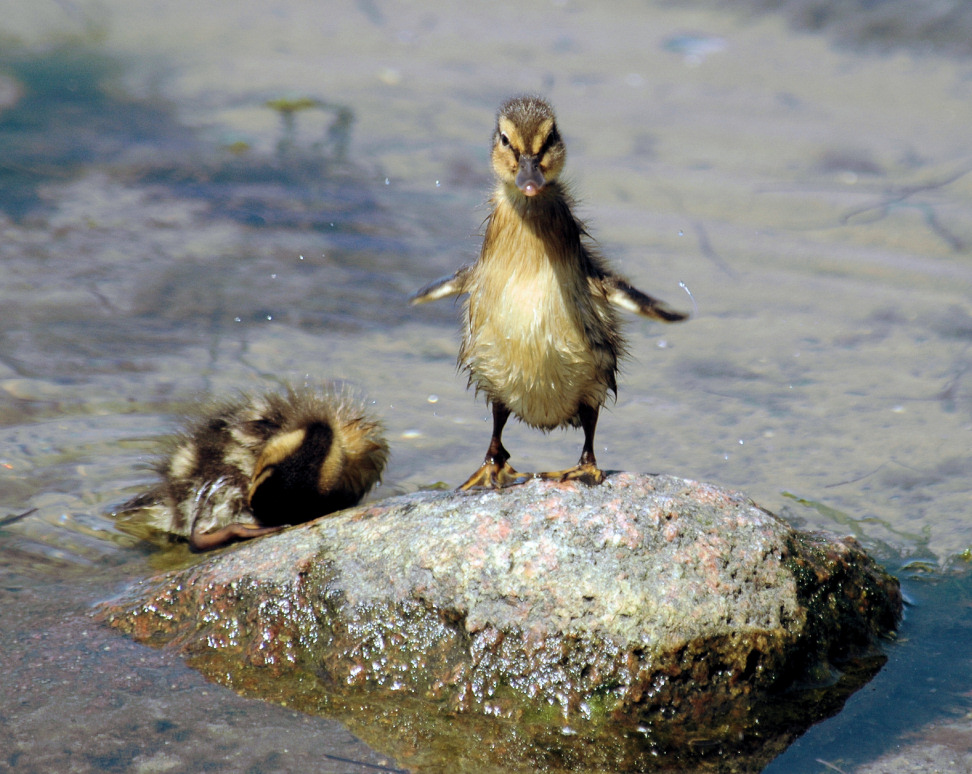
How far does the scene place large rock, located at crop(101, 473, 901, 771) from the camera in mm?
3779

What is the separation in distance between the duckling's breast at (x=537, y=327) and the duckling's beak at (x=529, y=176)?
10.1 inches

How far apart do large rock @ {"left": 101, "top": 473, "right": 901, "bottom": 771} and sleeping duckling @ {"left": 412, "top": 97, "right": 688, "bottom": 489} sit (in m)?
0.46

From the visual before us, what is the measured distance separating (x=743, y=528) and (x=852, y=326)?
413 cm

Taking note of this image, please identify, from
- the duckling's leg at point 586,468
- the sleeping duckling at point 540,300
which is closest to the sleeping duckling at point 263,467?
the sleeping duckling at point 540,300

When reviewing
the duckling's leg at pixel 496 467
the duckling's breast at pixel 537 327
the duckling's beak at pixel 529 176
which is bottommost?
the duckling's leg at pixel 496 467

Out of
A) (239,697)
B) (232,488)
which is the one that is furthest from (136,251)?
(239,697)

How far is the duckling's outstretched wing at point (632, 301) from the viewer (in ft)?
14.9

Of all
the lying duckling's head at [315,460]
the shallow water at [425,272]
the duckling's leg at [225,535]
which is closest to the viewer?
the shallow water at [425,272]

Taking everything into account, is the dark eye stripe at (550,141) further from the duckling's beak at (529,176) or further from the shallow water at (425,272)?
the shallow water at (425,272)

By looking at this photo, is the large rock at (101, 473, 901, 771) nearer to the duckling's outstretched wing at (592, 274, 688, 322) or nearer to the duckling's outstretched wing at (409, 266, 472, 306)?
the duckling's outstretched wing at (592, 274, 688, 322)

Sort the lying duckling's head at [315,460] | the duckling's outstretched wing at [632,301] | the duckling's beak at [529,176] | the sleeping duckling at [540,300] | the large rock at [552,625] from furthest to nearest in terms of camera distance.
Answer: the lying duckling's head at [315,460], the duckling's outstretched wing at [632,301], the sleeping duckling at [540,300], the duckling's beak at [529,176], the large rock at [552,625]

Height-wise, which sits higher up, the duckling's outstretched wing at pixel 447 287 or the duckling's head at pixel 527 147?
the duckling's head at pixel 527 147

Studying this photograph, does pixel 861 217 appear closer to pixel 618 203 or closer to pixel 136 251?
pixel 618 203

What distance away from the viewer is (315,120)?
10.7 metres
